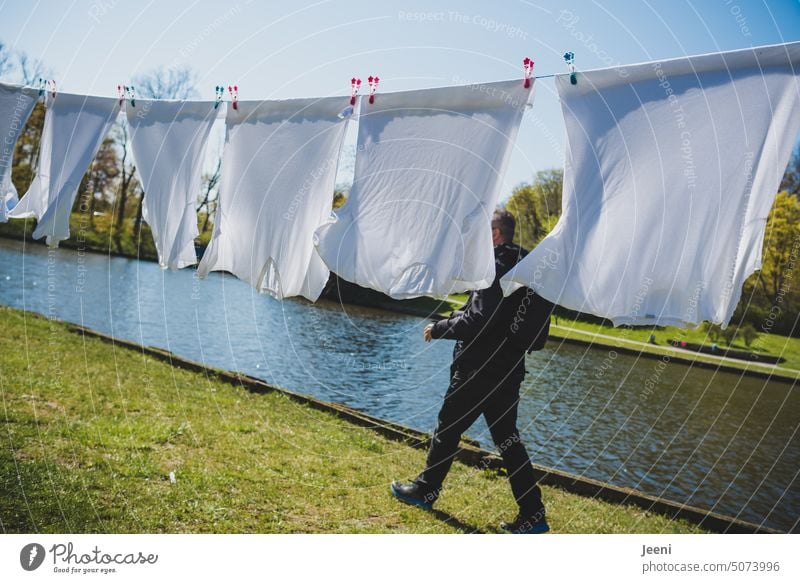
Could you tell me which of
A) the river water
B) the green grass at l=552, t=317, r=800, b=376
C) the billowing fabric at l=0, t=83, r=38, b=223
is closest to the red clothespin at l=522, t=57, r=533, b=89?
the billowing fabric at l=0, t=83, r=38, b=223

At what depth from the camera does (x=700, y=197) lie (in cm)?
358

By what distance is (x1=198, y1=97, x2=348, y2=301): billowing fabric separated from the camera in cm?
465

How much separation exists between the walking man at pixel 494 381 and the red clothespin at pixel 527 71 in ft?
2.70

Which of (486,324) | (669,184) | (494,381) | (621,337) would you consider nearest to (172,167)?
(486,324)

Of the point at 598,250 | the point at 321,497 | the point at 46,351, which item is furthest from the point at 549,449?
the point at 46,351

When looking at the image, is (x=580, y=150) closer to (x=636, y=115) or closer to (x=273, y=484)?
(x=636, y=115)

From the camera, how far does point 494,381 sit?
429 centimetres

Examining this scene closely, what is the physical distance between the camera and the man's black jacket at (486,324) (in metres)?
4.15

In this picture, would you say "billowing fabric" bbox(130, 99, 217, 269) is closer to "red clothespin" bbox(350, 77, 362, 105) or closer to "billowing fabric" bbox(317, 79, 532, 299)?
"red clothespin" bbox(350, 77, 362, 105)

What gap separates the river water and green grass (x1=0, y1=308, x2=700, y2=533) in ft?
8.20

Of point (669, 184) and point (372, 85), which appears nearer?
point (669, 184)

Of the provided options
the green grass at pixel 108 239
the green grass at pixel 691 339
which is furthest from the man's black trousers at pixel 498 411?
the green grass at pixel 108 239

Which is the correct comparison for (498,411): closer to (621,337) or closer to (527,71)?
(527,71)

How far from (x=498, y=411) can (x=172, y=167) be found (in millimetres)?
3316
